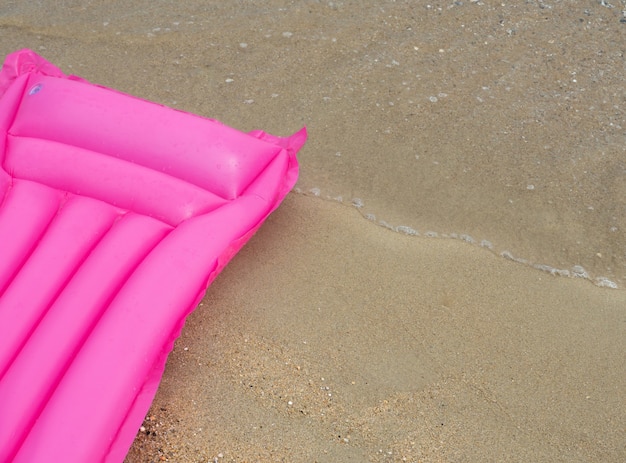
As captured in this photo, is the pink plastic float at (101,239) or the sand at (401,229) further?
the sand at (401,229)

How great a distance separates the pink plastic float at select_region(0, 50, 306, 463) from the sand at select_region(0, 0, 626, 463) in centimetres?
23

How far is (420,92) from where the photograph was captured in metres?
3.23

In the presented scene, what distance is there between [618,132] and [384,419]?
66.1 inches

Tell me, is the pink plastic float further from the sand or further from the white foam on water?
the white foam on water

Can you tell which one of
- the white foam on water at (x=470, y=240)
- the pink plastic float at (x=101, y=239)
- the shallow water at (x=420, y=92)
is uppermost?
the pink plastic float at (x=101, y=239)

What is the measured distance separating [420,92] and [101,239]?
1619mm

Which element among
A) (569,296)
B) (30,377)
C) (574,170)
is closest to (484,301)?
(569,296)

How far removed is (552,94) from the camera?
3215 millimetres

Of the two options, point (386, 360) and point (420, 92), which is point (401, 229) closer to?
point (386, 360)

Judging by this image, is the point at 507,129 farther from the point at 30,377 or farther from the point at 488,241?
the point at 30,377

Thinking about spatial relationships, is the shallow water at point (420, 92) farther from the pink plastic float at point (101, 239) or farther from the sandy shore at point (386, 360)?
the pink plastic float at point (101, 239)

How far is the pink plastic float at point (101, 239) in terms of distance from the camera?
1.82 metres

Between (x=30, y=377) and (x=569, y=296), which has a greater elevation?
(x=30, y=377)

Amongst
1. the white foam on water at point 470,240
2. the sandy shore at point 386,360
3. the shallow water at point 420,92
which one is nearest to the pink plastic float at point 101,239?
the sandy shore at point 386,360
